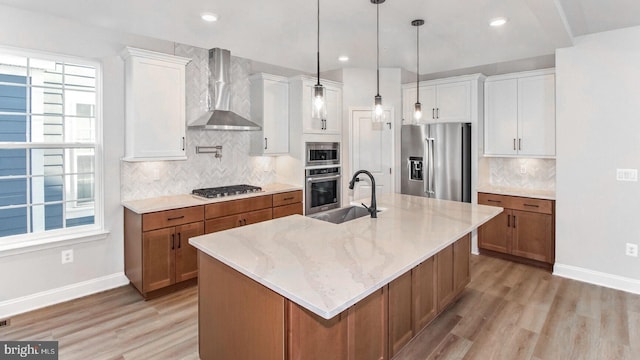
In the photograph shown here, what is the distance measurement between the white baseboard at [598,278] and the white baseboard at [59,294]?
475 centimetres

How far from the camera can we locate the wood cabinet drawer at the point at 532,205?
12.9 feet

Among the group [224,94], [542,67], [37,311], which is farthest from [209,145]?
[542,67]

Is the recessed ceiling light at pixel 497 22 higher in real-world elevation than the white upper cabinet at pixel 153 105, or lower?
higher

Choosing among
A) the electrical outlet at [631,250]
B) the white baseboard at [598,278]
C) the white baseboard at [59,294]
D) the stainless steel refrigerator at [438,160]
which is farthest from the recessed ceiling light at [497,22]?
the white baseboard at [59,294]

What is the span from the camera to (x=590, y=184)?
3590mm

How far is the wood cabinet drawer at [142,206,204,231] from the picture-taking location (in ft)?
10.4

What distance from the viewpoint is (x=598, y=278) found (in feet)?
11.7

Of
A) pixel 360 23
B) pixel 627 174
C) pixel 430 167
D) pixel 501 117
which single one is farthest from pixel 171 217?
pixel 627 174

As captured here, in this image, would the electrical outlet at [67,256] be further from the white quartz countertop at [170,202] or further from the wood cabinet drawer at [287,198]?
the wood cabinet drawer at [287,198]

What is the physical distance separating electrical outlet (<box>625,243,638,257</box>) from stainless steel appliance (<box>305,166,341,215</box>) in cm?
330

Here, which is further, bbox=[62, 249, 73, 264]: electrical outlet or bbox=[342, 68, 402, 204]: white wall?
bbox=[342, 68, 402, 204]: white wall

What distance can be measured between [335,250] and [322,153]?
9.86ft

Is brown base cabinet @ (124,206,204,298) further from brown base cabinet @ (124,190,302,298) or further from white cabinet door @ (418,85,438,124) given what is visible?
white cabinet door @ (418,85,438,124)

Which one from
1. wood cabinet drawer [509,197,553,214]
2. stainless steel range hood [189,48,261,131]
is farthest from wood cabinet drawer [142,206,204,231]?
wood cabinet drawer [509,197,553,214]
